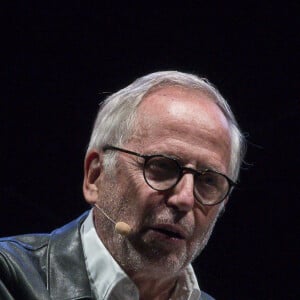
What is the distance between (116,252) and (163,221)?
144mm

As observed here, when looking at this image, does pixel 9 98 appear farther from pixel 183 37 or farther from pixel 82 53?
pixel 183 37

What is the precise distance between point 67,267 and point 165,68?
1.32 meters

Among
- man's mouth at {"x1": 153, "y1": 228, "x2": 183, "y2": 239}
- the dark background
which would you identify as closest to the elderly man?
man's mouth at {"x1": 153, "y1": 228, "x2": 183, "y2": 239}

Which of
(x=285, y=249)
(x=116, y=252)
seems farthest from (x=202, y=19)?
(x=116, y=252)

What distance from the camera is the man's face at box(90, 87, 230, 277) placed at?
52.7 inches

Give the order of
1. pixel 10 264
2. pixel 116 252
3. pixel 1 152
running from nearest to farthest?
pixel 10 264 → pixel 116 252 → pixel 1 152

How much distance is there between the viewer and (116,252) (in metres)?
1.39

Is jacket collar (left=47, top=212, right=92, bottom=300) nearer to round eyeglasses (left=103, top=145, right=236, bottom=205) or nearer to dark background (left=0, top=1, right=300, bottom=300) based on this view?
round eyeglasses (left=103, top=145, right=236, bottom=205)

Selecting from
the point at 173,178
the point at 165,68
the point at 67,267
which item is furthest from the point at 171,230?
the point at 165,68

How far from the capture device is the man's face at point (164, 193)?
52.7 inches

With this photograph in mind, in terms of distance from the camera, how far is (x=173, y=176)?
4.46ft

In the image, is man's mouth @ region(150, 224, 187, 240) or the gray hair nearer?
man's mouth @ region(150, 224, 187, 240)

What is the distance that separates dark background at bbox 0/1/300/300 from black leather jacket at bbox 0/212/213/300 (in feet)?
3.35

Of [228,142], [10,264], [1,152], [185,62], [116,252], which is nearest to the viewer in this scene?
[10,264]
